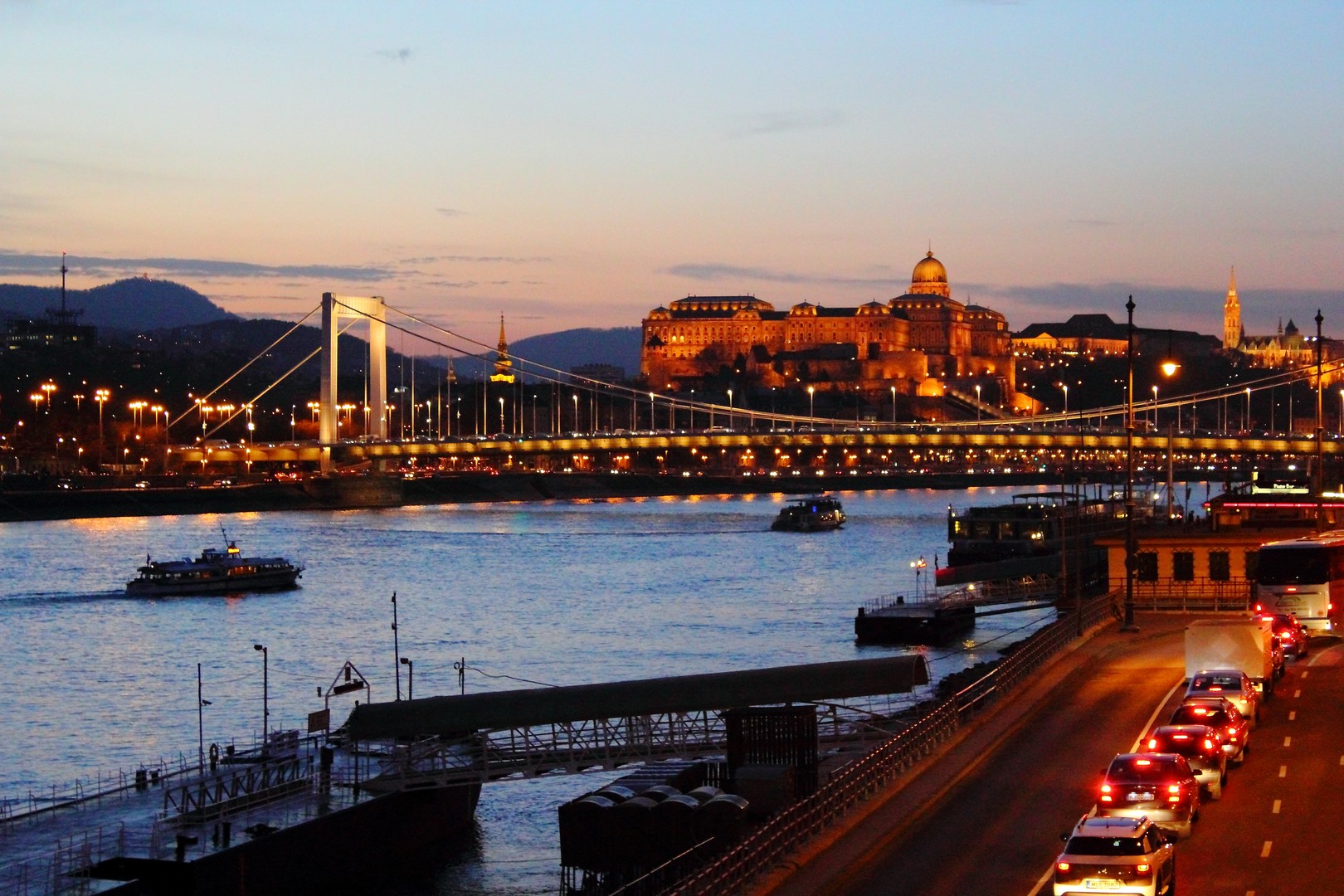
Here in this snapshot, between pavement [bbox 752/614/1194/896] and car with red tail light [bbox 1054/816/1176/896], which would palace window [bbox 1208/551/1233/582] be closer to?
pavement [bbox 752/614/1194/896]

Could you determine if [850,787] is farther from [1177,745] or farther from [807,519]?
[807,519]

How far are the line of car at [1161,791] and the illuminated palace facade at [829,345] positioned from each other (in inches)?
6053

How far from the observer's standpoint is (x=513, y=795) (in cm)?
2181

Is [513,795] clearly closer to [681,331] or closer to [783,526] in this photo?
A: [783,526]

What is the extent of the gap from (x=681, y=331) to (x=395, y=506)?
308ft

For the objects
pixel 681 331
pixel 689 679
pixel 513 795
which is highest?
pixel 681 331

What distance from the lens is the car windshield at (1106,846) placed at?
1104 cm

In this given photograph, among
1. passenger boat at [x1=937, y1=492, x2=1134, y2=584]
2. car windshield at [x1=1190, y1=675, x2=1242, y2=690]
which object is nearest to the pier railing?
car windshield at [x1=1190, y1=675, x2=1242, y2=690]

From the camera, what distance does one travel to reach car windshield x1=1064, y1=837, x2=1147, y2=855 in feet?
36.2

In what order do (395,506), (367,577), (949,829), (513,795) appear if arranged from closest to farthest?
(949,829) → (513,795) → (367,577) → (395,506)

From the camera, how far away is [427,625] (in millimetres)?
41969

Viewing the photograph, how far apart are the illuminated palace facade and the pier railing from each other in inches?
5937

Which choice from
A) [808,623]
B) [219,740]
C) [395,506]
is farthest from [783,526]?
[219,740]

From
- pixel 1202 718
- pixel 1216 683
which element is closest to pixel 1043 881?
pixel 1202 718
